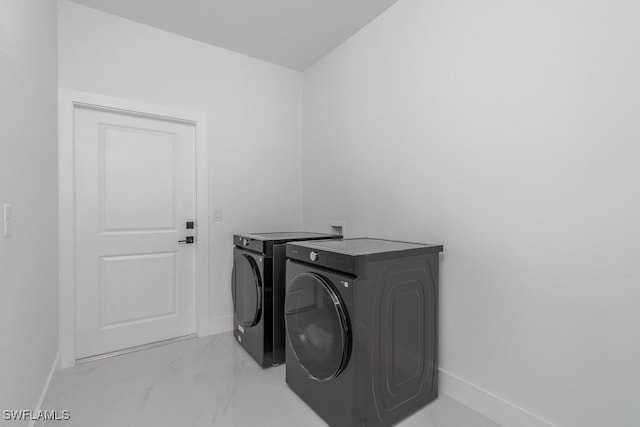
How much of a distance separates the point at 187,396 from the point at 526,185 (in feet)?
7.38

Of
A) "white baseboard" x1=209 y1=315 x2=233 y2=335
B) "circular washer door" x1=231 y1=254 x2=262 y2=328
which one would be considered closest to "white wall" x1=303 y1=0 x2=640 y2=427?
"circular washer door" x1=231 y1=254 x2=262 y2=328

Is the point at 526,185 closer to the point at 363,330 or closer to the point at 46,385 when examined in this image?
the point at 363,330

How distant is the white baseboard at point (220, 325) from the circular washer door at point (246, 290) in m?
0.32

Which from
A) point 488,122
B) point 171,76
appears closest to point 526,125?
point 488,122

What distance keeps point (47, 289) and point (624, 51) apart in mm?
3075

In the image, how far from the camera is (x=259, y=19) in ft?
7.70

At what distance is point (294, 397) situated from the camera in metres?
1.80

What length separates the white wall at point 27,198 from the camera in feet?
3.48

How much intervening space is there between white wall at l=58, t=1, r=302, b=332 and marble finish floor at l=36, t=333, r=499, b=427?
2.17 feet

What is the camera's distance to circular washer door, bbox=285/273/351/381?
1.45m

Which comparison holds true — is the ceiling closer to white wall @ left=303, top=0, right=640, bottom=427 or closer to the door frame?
white wall @ left=303, top=0, right=640, bottom=427

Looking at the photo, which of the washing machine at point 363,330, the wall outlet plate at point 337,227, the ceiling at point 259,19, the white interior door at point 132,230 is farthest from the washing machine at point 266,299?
the ceiling at point 259,19

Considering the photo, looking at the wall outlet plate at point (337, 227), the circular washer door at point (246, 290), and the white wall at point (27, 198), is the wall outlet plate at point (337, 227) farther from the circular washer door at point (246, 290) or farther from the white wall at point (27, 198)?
the white wall at point (27, 198)

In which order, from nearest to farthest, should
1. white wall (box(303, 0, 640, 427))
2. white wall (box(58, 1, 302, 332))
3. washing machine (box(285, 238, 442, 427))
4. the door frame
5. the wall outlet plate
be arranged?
white wall (box(303, 0, 640, 427)) < washing machine (box(285, 238, 442, 427)) < the door frame < white wall (box(58, 1, 302, 332)) < the wall outlet plate
